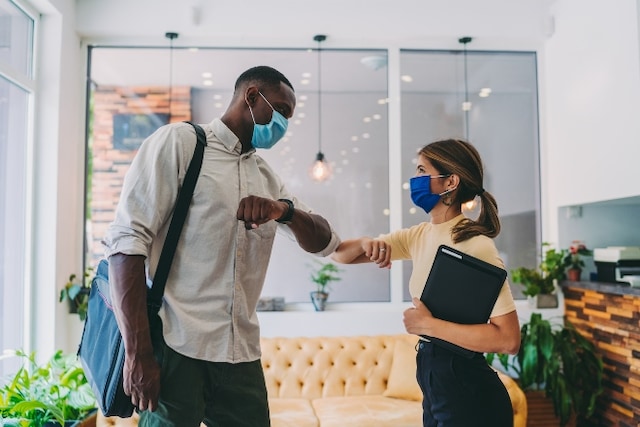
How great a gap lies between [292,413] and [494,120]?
2779mm

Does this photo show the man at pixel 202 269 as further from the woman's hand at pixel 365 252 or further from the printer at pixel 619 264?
the printer at pixel 619 264

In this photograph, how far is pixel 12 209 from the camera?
338 centimetres

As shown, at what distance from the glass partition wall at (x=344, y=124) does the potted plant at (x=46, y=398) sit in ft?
4.03

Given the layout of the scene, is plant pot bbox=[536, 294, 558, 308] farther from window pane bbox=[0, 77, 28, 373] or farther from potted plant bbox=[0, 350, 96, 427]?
window pane bbox=[0, 77, 28, 373]

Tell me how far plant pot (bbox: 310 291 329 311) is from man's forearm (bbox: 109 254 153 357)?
2.80m

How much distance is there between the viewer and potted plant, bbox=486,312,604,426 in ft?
11.4

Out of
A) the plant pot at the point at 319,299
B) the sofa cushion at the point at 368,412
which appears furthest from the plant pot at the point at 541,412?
the plant pot at the point at 319,299

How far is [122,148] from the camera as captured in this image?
4.16 m

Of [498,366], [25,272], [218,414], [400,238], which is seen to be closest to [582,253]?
[498,366]

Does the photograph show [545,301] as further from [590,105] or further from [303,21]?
[303,21]

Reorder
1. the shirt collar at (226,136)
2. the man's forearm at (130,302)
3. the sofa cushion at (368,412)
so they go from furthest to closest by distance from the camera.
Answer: the sofa cushion at (368,412)
the shirt collar at (226,136)
the man's forearm at (130,302)

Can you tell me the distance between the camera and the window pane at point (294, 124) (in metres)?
4.14

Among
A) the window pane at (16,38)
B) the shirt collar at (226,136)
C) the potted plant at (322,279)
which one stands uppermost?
the window pane at (16,38)

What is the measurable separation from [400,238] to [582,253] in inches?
103
